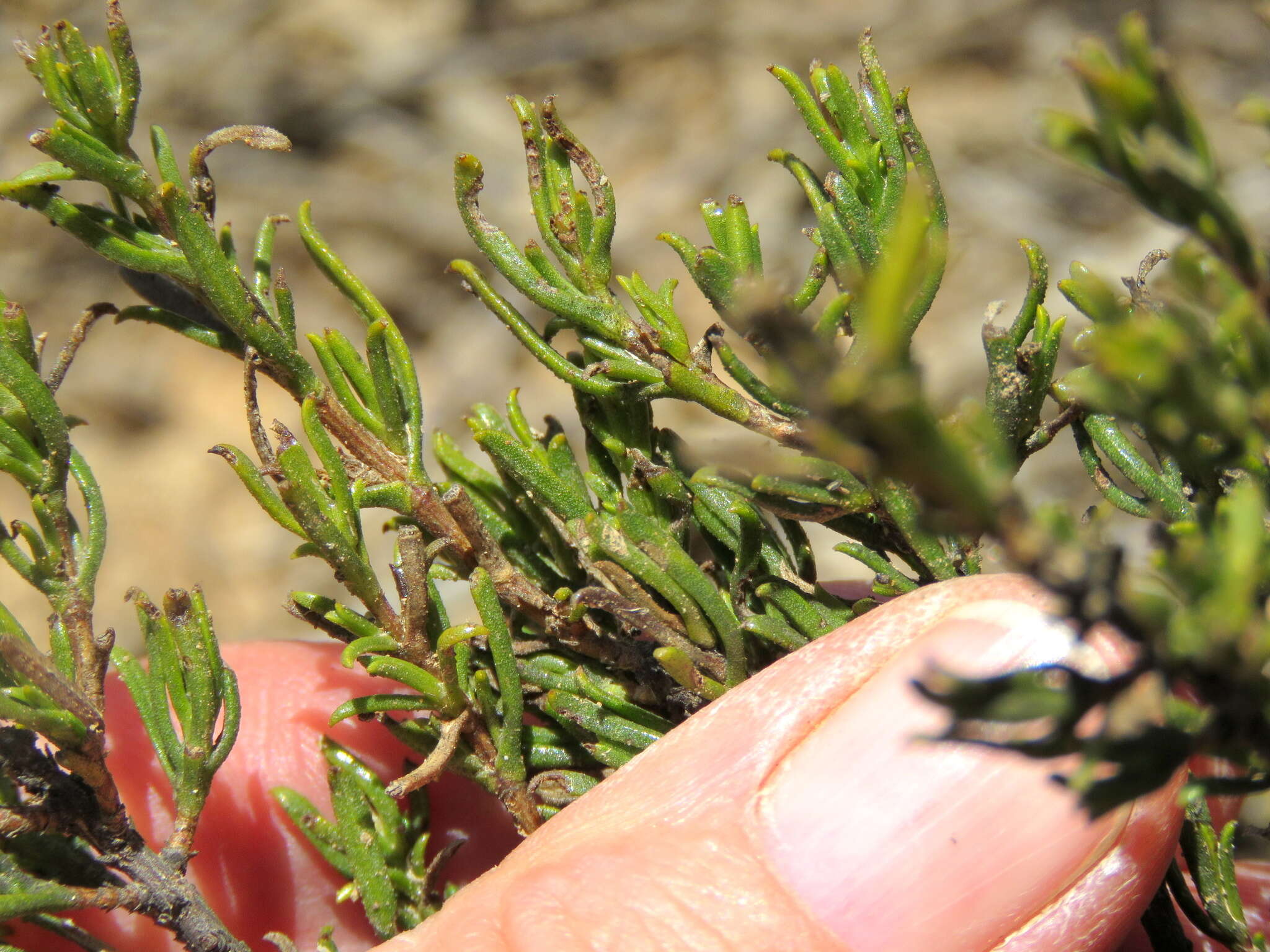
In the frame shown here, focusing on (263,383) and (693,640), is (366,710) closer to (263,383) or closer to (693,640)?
(693,640)

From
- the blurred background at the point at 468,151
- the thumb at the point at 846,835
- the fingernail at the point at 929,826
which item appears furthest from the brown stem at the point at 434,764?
the blurred background at the point at 468,151

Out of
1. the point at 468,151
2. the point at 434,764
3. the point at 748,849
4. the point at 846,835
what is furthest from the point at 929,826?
the point at 468,151

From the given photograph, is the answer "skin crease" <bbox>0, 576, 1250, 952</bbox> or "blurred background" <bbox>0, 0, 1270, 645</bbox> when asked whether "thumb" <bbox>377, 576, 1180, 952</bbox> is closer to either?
"skin crease" <bbox>0, 576, 1250, 952</bbox>

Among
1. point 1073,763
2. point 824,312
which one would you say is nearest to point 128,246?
point 824,312

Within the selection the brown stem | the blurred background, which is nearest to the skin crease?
the brown stem

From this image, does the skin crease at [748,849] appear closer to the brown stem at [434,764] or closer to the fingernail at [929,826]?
the fingernail at [929,826]

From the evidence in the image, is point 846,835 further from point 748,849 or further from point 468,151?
point 468,151
